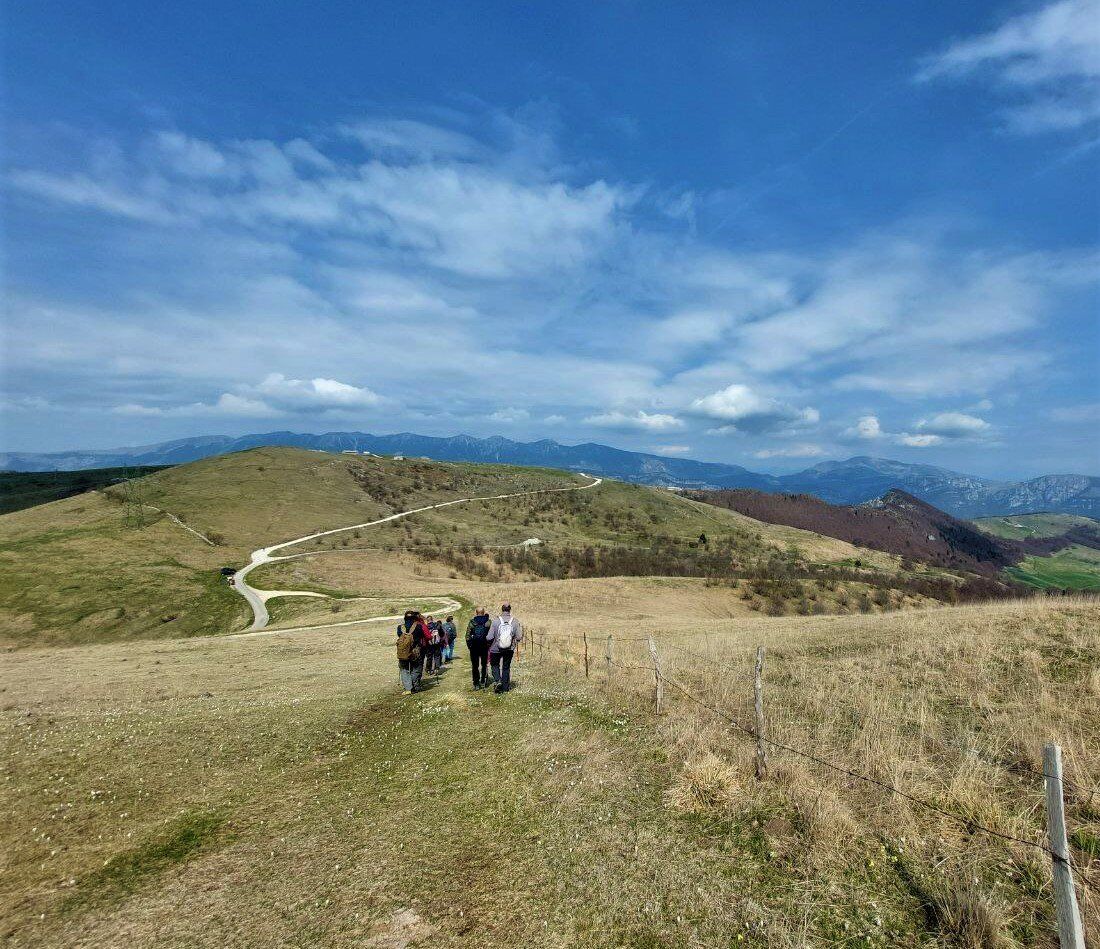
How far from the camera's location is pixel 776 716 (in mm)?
13039

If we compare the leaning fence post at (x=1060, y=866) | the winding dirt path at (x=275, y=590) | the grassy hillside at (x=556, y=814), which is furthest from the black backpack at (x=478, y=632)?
the winding dirt path at (x=275, y=590)

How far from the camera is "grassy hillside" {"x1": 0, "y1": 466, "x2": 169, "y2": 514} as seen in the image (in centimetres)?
13688

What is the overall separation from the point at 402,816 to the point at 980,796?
33.0 feet

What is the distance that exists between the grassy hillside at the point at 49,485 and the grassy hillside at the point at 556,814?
512 ft

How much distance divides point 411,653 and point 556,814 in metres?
11.0

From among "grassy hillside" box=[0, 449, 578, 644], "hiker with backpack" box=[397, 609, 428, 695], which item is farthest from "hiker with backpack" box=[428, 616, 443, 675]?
"grassy hillside" box=[0, 449, 578, 644]

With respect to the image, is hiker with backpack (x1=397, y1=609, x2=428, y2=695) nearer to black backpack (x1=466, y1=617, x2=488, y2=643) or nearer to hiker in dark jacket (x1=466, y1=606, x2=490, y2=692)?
hiker in dark jacket (x1=466, y1=606, x2=490, y2=692)

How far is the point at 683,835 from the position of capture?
28.0ft

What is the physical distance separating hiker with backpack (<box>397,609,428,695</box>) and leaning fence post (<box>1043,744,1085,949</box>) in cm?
1734

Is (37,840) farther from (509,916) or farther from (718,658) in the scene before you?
(718,658)

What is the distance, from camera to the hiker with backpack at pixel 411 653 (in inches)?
750

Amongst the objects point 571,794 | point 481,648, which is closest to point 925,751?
point 571,794

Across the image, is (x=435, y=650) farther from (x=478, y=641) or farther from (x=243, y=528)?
(x=243, y=528)

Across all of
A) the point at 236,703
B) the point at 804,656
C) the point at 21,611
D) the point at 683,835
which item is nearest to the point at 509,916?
the point at 683,835
